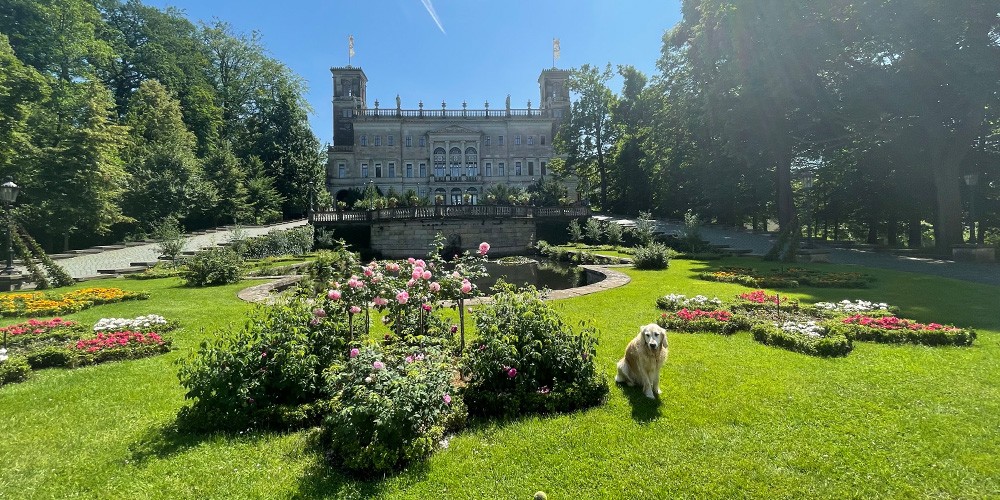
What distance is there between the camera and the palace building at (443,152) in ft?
174

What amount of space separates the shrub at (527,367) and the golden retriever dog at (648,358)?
15.5 inches

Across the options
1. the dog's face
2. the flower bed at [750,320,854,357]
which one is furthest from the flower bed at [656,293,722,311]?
the dog's face

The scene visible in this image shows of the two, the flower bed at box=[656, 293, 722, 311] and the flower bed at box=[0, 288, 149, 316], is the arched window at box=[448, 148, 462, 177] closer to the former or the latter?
the flower bed at box=[0, 288, 149, 316]

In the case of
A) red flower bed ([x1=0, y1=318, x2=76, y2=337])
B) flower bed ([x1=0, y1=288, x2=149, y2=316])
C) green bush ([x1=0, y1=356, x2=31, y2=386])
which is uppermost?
flower bed ([x1=0, y1=288, x2=149, y2=316])

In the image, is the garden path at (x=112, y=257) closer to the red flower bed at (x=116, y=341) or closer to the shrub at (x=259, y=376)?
the red flower bed at (x=116, y=341)

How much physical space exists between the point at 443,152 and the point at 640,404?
169 feet

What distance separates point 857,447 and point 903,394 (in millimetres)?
1469

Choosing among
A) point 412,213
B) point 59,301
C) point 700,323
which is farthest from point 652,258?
point 412,213

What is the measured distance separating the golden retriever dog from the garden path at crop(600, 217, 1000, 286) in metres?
12.7

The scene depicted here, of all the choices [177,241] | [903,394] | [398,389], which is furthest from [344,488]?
[177,241]

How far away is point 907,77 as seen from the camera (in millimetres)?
16125

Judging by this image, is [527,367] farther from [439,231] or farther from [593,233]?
→ [439,231]

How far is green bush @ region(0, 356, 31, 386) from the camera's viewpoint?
5223 mm

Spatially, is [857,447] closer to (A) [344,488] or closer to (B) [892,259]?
(A) [344,488]
